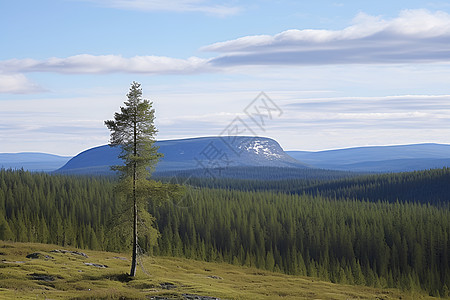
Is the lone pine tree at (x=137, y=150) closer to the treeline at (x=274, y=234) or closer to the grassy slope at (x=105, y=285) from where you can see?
the grassy slope at (x=105, y=285)

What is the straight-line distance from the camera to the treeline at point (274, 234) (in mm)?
129000

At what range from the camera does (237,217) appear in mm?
162500

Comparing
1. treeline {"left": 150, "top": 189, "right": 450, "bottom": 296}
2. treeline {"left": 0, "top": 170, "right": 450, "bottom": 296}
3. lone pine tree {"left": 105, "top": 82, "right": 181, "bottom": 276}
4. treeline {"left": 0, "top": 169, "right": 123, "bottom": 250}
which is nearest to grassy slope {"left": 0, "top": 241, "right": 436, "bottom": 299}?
lone pine tree {"left": 105, "top": 82, "right": 181, "bottom": 276}

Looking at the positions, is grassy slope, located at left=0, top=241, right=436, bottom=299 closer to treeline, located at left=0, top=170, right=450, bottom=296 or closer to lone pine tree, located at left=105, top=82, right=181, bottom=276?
lone pine tree, located at left=105, top=82, right=181, bottom=276

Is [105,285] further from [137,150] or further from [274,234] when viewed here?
[274,234]

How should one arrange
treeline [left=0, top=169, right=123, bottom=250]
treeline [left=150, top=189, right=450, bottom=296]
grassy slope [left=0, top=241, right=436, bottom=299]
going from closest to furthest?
grassy slope [left=0, top=241, right=436, bottom=299] → treeline [left=150, top=189, right=450, bottom=296] → treeline [left=0, top=169, right=123, bottom=250]

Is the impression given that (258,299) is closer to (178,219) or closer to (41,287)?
(41,287)

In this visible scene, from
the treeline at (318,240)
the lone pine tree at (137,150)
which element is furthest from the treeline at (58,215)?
the lone pine tree at (137,150)

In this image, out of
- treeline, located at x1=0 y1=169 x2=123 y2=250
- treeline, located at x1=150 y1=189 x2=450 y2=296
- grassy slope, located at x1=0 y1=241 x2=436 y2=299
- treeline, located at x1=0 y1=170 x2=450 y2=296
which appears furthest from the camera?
treeline, located at x1=0 y1=169 x2=123 y2=250

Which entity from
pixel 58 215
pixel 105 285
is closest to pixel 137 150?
pixel 105 285

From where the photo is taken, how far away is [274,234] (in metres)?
155

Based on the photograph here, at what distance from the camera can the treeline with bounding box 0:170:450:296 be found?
423 ft

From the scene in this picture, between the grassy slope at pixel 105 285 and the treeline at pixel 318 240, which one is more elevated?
the grassy slope at pixel 105 285

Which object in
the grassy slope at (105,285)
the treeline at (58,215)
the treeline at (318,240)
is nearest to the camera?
the grassy slope at (105,285)
